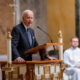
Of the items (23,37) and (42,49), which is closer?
(42,49)

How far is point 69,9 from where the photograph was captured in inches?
405

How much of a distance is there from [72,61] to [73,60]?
0.04 metres

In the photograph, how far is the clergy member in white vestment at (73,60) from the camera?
26.6 feet

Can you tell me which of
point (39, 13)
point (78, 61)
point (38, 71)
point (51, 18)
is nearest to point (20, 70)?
point (38, 71)

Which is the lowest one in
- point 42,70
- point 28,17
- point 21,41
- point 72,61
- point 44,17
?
point 72,61

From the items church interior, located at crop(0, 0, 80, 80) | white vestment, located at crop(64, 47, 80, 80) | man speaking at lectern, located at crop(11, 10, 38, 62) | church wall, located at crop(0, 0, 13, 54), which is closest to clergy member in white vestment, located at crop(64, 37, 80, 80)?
white vestment, located at crop(64, 47, 80, 80)

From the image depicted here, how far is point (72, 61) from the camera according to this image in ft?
29.1

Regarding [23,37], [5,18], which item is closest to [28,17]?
[23,37]

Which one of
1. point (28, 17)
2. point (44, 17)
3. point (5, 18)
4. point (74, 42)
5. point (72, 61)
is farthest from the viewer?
point (44, 17)

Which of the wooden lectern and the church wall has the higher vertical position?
the church wall

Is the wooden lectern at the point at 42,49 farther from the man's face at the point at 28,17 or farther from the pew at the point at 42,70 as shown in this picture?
the man's face at the point at 28,17

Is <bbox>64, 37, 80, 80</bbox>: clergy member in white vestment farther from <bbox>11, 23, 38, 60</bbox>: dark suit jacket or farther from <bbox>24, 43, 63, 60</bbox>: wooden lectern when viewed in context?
<bbox>24, 43, 63, 60</bbox>: wooden lectern

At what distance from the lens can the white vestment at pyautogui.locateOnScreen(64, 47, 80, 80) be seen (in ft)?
26.6

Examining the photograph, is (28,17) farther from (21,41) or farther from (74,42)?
(74,42)
